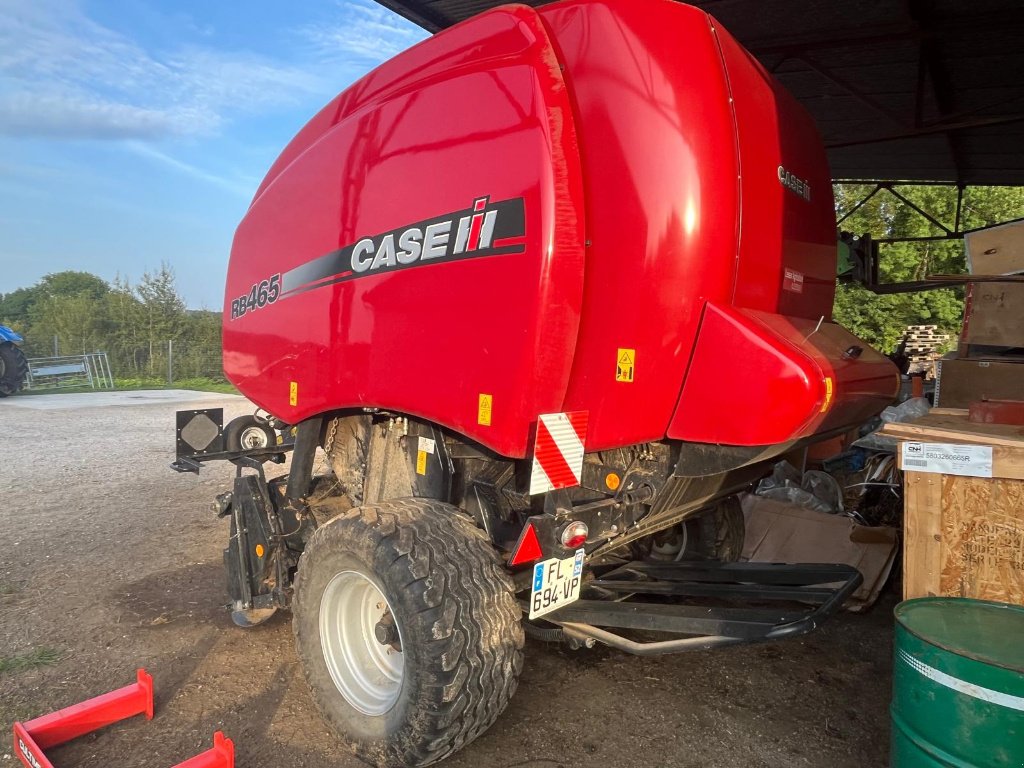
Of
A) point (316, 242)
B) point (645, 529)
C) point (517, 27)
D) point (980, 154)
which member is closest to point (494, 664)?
point (645, 529)

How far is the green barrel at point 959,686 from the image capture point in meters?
1.88

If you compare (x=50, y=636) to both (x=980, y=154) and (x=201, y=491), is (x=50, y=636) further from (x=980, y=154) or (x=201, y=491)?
(x=980, y=154)

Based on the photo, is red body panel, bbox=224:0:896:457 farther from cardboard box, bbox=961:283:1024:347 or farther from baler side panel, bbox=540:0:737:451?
cardboard box, bbox=961:283:1024:347

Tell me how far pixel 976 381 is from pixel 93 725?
5210 mm

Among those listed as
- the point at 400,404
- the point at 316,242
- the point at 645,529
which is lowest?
the point at 645,529

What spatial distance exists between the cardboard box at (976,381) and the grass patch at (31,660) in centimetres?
543

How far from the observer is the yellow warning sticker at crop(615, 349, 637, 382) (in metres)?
2.42

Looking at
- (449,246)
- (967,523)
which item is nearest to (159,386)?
(449,246)

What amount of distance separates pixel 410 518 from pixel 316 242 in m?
1.38

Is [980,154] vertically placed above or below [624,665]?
above

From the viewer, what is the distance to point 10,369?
18031 mm

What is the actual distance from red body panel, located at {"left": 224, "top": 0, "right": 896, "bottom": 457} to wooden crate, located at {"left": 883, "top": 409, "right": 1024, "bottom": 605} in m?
0.38

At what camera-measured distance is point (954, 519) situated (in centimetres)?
246

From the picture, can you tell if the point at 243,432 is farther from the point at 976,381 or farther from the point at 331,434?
the point at 976,381
